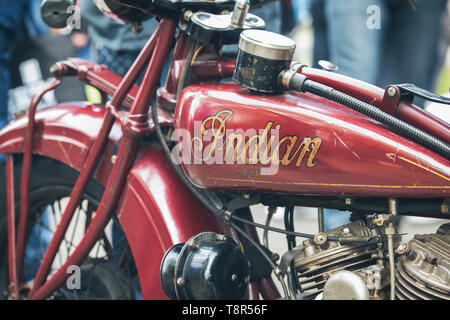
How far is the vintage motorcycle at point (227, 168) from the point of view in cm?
110

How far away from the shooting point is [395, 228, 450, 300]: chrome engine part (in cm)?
106

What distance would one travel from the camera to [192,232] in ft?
4.62

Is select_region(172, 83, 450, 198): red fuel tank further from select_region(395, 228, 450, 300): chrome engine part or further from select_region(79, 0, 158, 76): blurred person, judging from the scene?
select_region(79, 0, 158, 76): blurred person

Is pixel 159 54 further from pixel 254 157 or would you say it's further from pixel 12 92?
pixel 12 92

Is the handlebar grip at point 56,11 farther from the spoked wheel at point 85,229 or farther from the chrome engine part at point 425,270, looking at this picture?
the chrome engine part at point 425,270

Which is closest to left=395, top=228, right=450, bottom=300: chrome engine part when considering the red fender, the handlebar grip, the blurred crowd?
the red fender

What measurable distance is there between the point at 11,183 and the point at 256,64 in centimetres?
89

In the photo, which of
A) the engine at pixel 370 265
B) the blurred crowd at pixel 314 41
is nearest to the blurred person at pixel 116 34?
the blurred crowd at pixel 314 41

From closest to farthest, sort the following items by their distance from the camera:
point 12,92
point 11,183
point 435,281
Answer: point 435,281 < point 11,183 < point 12,92

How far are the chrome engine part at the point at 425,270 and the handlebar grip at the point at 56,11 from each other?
0.99 metres

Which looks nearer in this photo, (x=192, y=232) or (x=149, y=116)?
(x=192, y=232)

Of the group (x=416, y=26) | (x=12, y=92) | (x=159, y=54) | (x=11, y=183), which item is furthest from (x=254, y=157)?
(x=12, y=92)

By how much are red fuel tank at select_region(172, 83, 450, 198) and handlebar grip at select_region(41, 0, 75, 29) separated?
44 centimetres

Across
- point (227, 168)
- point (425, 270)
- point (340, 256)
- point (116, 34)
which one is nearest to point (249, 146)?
point (227, 168)
